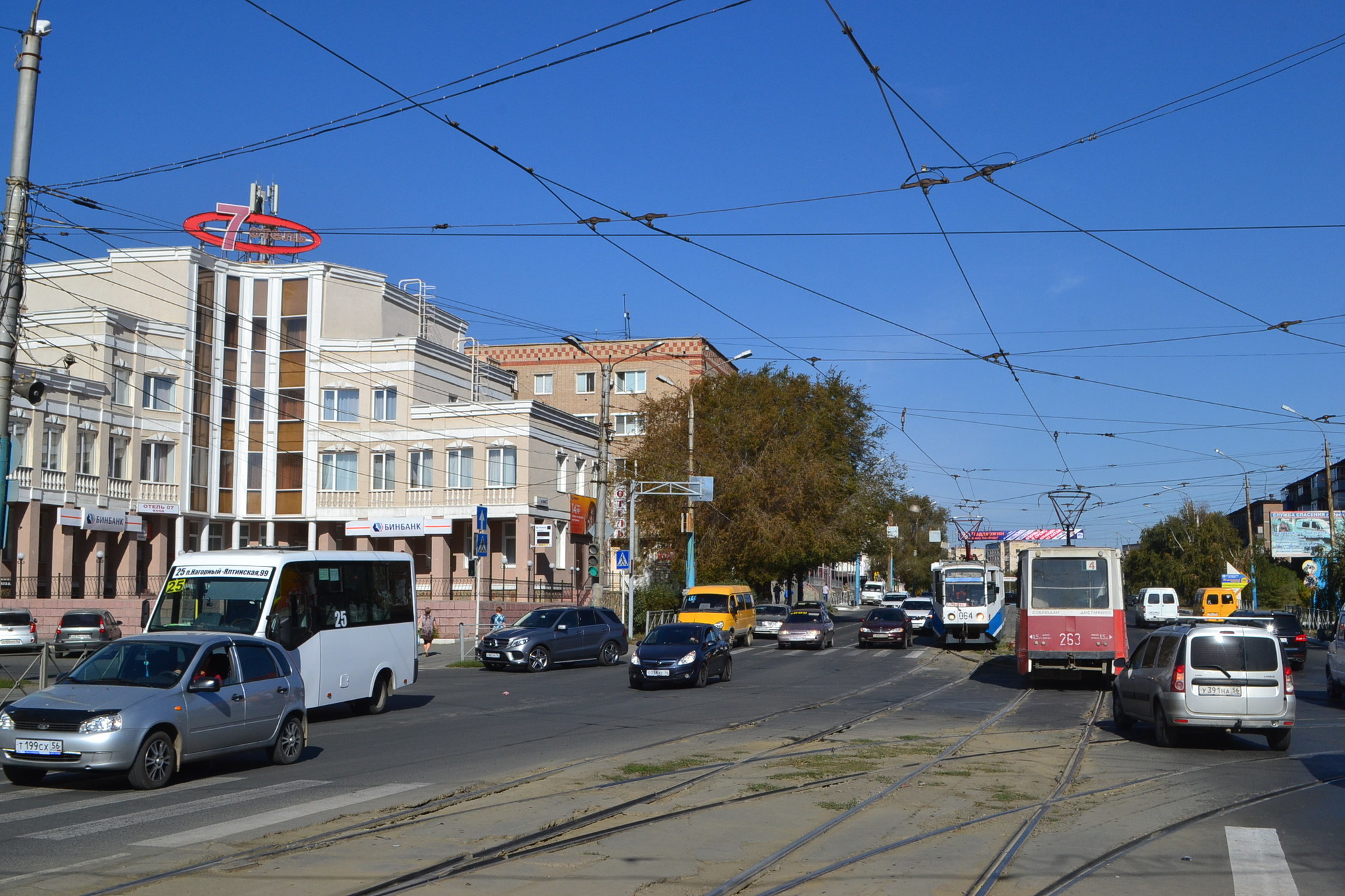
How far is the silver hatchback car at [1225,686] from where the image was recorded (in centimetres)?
1611

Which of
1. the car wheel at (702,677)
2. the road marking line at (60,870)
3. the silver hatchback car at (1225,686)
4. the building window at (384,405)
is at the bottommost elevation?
the car wheel at (702,677)

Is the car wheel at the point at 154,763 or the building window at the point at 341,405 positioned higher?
the building window at the point at 341,405

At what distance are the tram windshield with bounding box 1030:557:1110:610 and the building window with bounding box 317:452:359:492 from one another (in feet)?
114

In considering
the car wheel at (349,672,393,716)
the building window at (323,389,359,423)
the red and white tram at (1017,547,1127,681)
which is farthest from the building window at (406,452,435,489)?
the car wheel at (349,672,393,716)

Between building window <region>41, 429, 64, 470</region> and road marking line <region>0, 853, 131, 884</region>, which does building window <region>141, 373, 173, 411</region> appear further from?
road marking line <region>0, 853, 131, 884</region>

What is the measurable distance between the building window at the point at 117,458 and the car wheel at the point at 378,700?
31.2m

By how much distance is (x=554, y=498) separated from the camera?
177 ft

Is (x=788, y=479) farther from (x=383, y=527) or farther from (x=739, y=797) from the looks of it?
(x=739, y=797)

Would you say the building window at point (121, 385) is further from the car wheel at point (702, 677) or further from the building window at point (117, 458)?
the car wheel at point (702, 677)

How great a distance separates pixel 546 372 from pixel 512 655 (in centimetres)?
4984

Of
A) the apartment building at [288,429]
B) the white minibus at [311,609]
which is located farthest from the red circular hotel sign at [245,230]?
the white minibus at [311,609]

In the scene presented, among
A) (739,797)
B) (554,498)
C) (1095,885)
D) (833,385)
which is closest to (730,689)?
(739,797)

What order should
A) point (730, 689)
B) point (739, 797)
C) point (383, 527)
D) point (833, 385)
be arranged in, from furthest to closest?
point (833, 385) < point (383, 527) < point (730, 689) < point (739, 797)

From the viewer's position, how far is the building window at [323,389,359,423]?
53.7m
